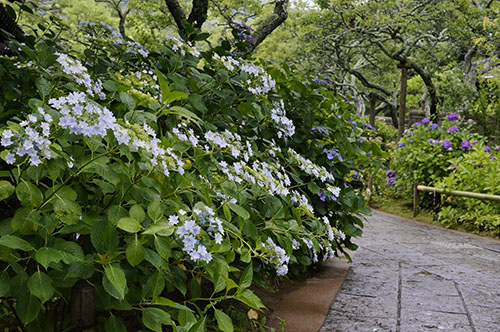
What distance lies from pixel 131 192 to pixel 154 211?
156 millimetres

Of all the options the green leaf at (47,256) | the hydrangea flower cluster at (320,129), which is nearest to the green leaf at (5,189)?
the green leaf at (47,256)

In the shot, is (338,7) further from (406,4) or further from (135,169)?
(135,169)

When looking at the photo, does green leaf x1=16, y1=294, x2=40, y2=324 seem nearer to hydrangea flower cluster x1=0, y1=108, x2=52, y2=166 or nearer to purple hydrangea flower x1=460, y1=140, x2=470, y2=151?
hydrangea flower cluster x1=0, y1=108, x2=52, y2=166

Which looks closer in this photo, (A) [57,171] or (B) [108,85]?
(A) [57,171]

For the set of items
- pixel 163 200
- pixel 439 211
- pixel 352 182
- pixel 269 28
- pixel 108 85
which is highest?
pixel 269 28

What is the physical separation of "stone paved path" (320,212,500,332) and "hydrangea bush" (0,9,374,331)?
70 cm

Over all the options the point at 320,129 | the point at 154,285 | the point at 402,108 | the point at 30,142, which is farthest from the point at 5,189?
the point at 402,108

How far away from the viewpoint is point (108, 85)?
1.87m

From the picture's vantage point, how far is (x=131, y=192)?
1425 mm

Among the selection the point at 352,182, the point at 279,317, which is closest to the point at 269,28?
the point at 352,182

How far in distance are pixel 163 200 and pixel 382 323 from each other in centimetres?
168

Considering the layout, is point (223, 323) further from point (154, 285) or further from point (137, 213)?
point (137, 213)

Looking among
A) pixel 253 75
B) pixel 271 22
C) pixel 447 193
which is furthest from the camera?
pixel 271 22

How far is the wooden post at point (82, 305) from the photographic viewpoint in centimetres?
134
